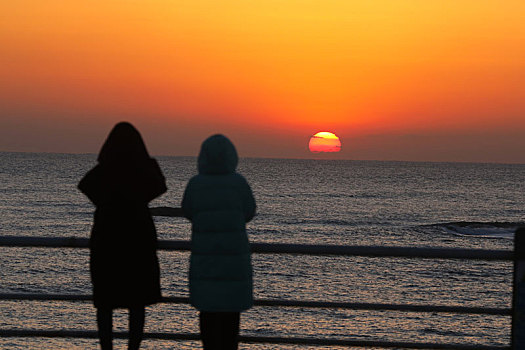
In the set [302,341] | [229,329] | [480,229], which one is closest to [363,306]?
[302,341]

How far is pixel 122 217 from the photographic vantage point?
12.5 feet

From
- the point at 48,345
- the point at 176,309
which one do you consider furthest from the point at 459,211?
the point at 48,345

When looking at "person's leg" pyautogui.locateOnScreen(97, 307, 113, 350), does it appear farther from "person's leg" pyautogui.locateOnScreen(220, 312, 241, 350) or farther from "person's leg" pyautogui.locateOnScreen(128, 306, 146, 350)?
"person's leg" pyautogui.locateOnScreen(220, 312, 241, 350)

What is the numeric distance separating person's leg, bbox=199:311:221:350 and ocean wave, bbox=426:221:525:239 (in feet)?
160

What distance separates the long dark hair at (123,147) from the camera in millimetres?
3775

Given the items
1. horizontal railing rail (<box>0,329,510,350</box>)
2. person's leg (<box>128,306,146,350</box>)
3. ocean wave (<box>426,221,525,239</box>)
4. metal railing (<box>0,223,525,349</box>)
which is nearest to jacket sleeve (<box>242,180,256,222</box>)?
metal railing (<box>0,223,525,349</box>)

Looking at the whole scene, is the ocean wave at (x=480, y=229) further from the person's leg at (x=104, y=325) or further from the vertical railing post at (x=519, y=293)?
the person's leg at (x=104, y=325)

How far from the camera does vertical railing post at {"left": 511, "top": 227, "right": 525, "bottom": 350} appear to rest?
3859 millimetres

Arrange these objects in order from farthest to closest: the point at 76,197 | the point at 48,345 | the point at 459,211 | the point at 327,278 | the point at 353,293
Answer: the point at 76,197
the point at 459,211
the point at 327,278
the point at 353,293
the point at 48,345

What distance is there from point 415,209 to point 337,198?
16.1m

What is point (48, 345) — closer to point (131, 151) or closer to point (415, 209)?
point (131, 151)

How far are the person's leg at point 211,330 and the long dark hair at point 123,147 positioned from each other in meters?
1.07

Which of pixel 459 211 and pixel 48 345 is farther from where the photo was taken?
pixel 459 211

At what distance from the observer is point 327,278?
29.4 meters
